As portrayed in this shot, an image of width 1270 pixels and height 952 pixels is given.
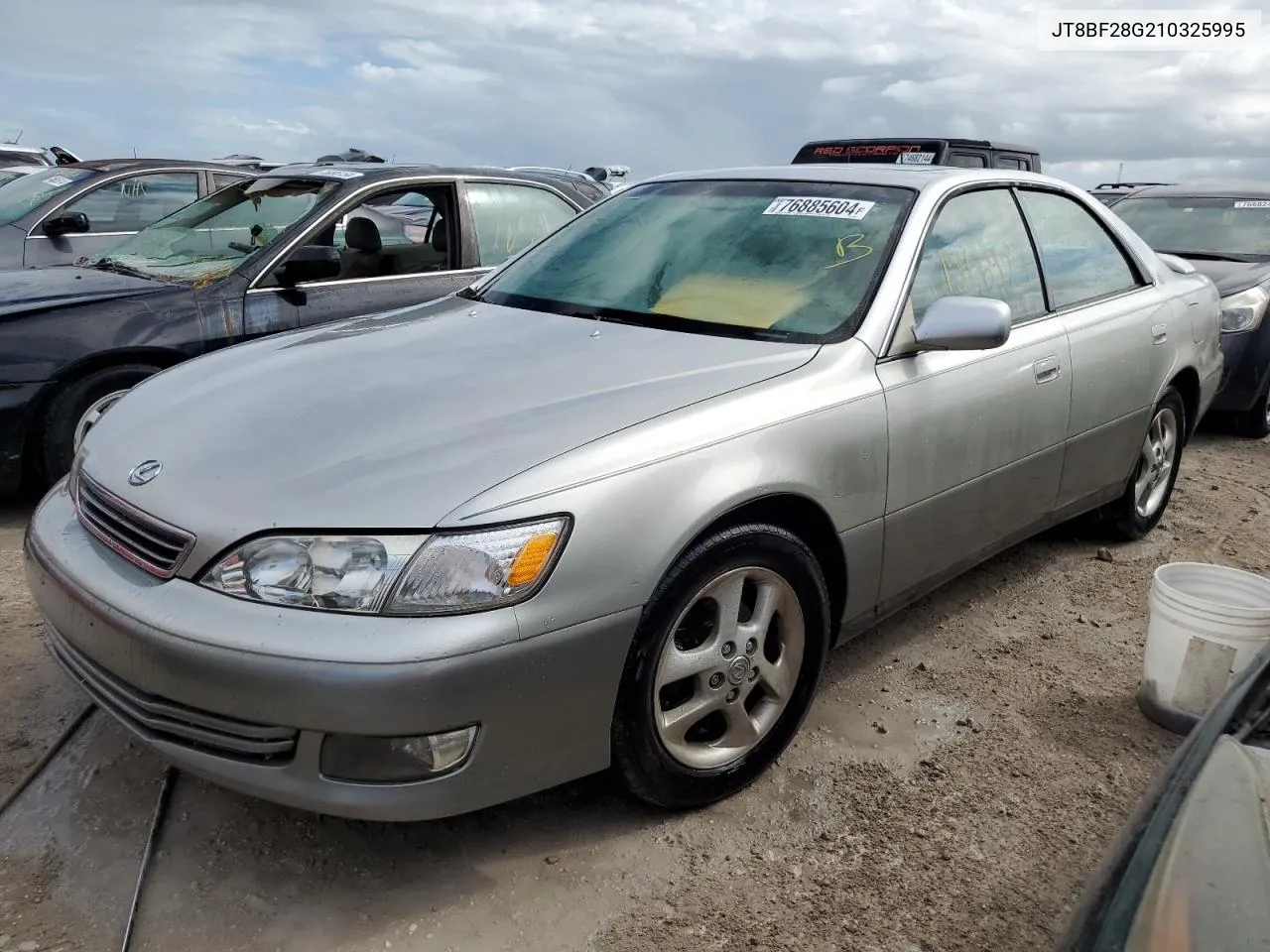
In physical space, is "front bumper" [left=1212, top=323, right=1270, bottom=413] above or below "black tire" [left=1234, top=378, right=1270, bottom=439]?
above

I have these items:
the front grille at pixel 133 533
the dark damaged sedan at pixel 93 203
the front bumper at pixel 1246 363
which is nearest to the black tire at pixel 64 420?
the front grille at pixel 133 533

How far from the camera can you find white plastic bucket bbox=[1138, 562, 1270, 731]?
299 centimetres

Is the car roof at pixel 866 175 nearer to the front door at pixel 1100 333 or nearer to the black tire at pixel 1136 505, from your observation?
the front door at pixel 1100 333

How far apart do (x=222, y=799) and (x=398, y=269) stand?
3319 mm

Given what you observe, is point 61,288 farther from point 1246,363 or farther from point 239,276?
point 1246,363

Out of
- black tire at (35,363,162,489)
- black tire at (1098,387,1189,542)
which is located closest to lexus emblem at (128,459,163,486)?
black tire at (35,363,162,489)

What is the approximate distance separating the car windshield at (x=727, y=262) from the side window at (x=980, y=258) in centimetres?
16

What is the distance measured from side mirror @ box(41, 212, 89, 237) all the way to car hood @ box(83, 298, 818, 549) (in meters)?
4.63

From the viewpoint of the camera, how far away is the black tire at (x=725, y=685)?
2309mm

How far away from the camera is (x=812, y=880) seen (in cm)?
239

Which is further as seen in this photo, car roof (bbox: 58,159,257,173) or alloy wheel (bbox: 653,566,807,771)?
car roof (bbox: 58,159,257,173)

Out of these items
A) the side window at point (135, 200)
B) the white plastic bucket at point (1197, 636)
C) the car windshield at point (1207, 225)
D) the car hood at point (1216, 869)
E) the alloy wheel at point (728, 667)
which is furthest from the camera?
the car windshield at point (1207, 225)

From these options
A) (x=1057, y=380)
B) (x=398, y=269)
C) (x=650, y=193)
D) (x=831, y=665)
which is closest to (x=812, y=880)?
(x=831, y=665)

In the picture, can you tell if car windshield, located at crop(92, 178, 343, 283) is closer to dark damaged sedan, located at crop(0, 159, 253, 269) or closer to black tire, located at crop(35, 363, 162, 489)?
black tire, located at crop(35, 363, 162, 489)
